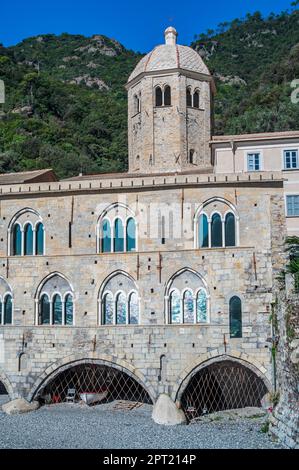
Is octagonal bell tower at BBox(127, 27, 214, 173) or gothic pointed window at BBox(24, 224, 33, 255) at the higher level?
octagonal bell tower at BBox(127, 27, 214, 173)

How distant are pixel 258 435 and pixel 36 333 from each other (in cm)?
1024

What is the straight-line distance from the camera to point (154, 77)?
112 feet

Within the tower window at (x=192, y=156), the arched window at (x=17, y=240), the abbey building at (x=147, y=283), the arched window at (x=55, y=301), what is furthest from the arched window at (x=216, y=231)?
the tower window at (x=192, y=156)

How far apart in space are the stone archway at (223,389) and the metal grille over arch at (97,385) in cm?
227

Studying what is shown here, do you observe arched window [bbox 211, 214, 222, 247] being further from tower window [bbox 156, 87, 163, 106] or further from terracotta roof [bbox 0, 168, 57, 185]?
tower window [bbox 156, 87, 163, 106]

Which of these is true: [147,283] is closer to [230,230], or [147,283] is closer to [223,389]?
[230,230]

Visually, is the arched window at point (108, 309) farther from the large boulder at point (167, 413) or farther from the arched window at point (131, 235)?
the large boulder at point (167, 413)

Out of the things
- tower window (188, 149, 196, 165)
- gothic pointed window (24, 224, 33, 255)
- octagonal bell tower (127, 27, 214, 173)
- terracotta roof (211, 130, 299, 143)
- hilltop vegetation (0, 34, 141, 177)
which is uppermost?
hilltop vegetation (0, 34, 141, 177)

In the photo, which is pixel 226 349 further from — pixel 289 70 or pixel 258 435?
pixel 289 70

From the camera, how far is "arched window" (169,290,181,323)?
24.6 metres

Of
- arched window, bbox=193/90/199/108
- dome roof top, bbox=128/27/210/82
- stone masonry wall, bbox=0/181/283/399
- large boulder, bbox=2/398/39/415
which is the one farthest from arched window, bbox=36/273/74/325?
dome roof top, bbox=128/27/210/82

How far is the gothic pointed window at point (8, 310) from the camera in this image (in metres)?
26.0

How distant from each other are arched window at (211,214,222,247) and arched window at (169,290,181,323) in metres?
2.58

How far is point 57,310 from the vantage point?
2567 centimetres
